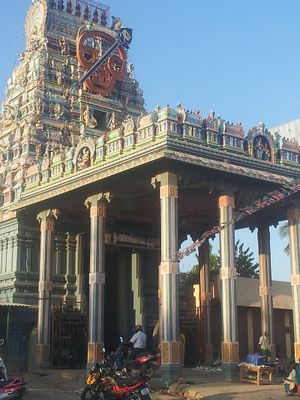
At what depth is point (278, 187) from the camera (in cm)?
2250

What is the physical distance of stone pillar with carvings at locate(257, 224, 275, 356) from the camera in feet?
84.1

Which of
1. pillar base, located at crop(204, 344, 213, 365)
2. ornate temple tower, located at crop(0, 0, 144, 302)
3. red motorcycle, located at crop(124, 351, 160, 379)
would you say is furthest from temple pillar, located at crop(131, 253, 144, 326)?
red motorcycle, located at crop(124, 351, 160, 379)

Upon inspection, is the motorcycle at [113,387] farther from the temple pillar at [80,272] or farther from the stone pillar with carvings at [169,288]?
the temple pillar at [80,272]

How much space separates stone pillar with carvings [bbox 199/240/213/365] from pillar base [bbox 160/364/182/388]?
9.19 metres

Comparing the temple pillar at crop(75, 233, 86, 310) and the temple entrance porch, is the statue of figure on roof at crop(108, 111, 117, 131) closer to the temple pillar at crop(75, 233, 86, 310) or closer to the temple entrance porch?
the temple entrance porch

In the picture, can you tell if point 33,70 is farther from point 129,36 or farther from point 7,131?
point 129,36

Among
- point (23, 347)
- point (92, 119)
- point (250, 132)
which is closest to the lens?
point (250, 132)

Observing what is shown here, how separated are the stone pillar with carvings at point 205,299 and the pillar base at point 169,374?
9193 millimetres

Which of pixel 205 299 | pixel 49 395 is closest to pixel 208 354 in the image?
pixel 205 299

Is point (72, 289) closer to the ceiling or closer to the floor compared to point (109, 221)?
closer to the floor

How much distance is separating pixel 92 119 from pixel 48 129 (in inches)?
93.7

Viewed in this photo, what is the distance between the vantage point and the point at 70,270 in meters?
28.4

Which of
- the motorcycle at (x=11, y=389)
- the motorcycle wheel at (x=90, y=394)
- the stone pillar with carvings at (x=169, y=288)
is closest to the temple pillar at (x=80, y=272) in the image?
the stone pillar with carvings at (x=169, y=288)

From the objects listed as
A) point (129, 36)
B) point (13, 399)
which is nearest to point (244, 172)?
point (13, 399)
